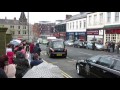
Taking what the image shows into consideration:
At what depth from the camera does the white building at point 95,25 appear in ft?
142

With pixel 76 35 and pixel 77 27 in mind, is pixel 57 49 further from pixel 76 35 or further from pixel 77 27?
pixel 76 35

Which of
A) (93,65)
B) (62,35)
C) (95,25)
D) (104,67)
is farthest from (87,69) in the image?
(62,35)

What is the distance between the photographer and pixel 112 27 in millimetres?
38875

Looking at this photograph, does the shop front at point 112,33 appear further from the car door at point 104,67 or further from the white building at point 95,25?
the car door at point 104,67

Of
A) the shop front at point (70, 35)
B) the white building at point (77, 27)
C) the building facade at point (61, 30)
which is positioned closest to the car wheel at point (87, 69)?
the white building at point (77, 27)

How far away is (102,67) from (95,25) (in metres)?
38.7

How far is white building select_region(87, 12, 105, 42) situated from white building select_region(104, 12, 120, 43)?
1.53m

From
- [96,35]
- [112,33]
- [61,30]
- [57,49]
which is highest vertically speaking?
[61,30]

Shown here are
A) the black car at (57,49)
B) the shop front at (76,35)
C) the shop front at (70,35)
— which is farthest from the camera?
the shop front at (70,35)

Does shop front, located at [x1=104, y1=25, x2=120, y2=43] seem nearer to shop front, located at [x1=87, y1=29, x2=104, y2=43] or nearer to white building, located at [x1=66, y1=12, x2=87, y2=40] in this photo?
shop front, located at [x1=87, y1=29, x2=104, y2=43]

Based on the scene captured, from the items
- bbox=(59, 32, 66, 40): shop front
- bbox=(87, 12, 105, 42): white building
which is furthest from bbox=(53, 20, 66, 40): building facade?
bbox=(87, 12, 105, 42): white building

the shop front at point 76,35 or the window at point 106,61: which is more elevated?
the shop front at point 76,35

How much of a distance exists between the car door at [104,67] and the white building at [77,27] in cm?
4429
